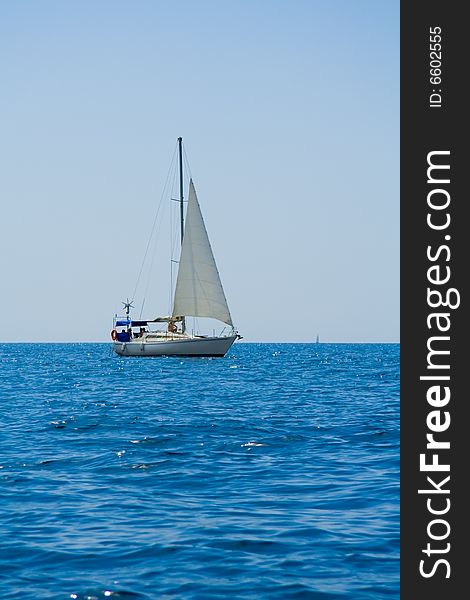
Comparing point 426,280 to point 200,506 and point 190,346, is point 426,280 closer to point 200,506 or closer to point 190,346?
point 200,506

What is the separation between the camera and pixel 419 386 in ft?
23.6

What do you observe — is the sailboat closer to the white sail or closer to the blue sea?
the white sail

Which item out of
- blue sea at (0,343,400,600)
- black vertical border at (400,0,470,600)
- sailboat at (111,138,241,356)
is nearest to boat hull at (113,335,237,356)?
sailboat at (111,138,241,356)

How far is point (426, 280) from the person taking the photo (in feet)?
24.0

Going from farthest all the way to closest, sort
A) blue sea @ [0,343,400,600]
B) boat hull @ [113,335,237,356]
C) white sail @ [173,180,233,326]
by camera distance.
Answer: boat hull @ [113,335,237,356], white sail @ [173,180,233,326], blue sea @ [0,343,400,600]

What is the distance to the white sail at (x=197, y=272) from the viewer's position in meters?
70.7

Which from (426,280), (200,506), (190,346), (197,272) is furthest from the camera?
(190,346)

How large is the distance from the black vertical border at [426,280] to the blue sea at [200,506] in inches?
77.7

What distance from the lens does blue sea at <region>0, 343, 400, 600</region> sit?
366 inches

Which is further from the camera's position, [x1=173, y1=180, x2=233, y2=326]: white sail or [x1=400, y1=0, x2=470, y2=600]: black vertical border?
[x1=173, y1=180, x2=233, y2=326]: white sail

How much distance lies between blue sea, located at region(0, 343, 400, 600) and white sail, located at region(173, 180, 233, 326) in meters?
44.7

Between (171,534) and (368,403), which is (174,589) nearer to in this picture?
(171,534)

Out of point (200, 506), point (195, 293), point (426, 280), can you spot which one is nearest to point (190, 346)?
point (195, 293)

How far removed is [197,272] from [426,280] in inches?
2504
